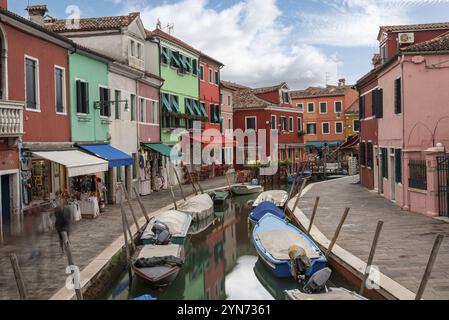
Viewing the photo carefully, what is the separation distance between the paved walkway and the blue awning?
734cm

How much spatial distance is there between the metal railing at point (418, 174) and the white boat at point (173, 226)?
7.95 metres

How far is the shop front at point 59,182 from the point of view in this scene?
15945mm

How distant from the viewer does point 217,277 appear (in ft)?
48.5

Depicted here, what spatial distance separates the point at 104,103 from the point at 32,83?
19.3 feet

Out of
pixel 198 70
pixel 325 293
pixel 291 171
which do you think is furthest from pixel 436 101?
pixel 291 171

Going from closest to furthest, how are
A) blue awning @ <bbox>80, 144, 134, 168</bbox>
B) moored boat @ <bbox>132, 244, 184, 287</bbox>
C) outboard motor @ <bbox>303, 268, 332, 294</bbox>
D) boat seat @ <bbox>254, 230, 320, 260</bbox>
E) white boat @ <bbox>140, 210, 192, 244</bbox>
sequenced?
outboard motor @ <bbox>303, 268, 332, 294</bbox> → moored boat @ <bbox>132, 244, 184, 287</bbox> → boat seat @ <bbox>254, 230, 320, 260</bbox> → white boat @ <bbox>140, 210, 192, 244</bbox> → blue awning @ <bbox>80, 144, 134, 168</bbox>

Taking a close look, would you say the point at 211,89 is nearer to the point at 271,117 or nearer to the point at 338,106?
the point at 271,117

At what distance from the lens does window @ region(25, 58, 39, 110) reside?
52.6ft

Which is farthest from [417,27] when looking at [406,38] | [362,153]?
[362,153]

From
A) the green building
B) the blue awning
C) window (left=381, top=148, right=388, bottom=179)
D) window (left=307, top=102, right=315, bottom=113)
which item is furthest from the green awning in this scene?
window (left=307, top=102, right=315, bottom=113)

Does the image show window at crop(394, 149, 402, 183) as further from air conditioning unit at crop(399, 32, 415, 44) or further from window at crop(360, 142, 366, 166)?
window at crop(360, 142, 366, 166)

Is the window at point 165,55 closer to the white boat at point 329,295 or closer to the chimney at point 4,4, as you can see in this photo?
the chimney at point 4,4

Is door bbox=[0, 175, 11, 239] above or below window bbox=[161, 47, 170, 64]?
below
